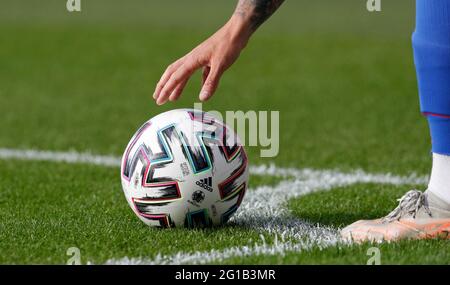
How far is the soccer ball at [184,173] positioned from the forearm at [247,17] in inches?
21.1

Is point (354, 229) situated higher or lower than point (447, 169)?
lower

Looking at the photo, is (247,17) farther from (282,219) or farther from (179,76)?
(282,219)

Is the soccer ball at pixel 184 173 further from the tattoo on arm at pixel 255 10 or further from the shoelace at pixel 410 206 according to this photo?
the shoelace at pixel 410 206

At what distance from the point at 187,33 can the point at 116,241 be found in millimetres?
10576

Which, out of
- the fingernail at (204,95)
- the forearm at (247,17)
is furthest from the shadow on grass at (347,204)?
the forearm at (247,17)

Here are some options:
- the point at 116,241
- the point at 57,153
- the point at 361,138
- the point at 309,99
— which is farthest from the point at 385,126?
the point at 116,241

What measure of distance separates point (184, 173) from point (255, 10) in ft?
2.66

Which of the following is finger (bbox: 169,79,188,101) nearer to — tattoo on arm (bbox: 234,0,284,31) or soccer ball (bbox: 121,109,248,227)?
soccer ball (bbox: 121,109,248,227)

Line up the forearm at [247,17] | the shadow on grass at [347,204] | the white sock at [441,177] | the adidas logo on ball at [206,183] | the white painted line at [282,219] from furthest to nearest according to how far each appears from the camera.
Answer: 1. the shadow on grass at [347,204]
2. the adidas logo on ball at [206,183]
3. the white sock at [441,177]
4. the forearm at [247,17]
5. the white painted line at [282,219]

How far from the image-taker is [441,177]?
385 centimetres

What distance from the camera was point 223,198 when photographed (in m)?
3.97

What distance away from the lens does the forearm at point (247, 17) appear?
3686 mm

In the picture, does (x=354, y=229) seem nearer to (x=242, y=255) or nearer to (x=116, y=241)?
(x=242, y=255)

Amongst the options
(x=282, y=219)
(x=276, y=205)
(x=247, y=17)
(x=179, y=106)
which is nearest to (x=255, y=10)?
(x=247, y=17)
